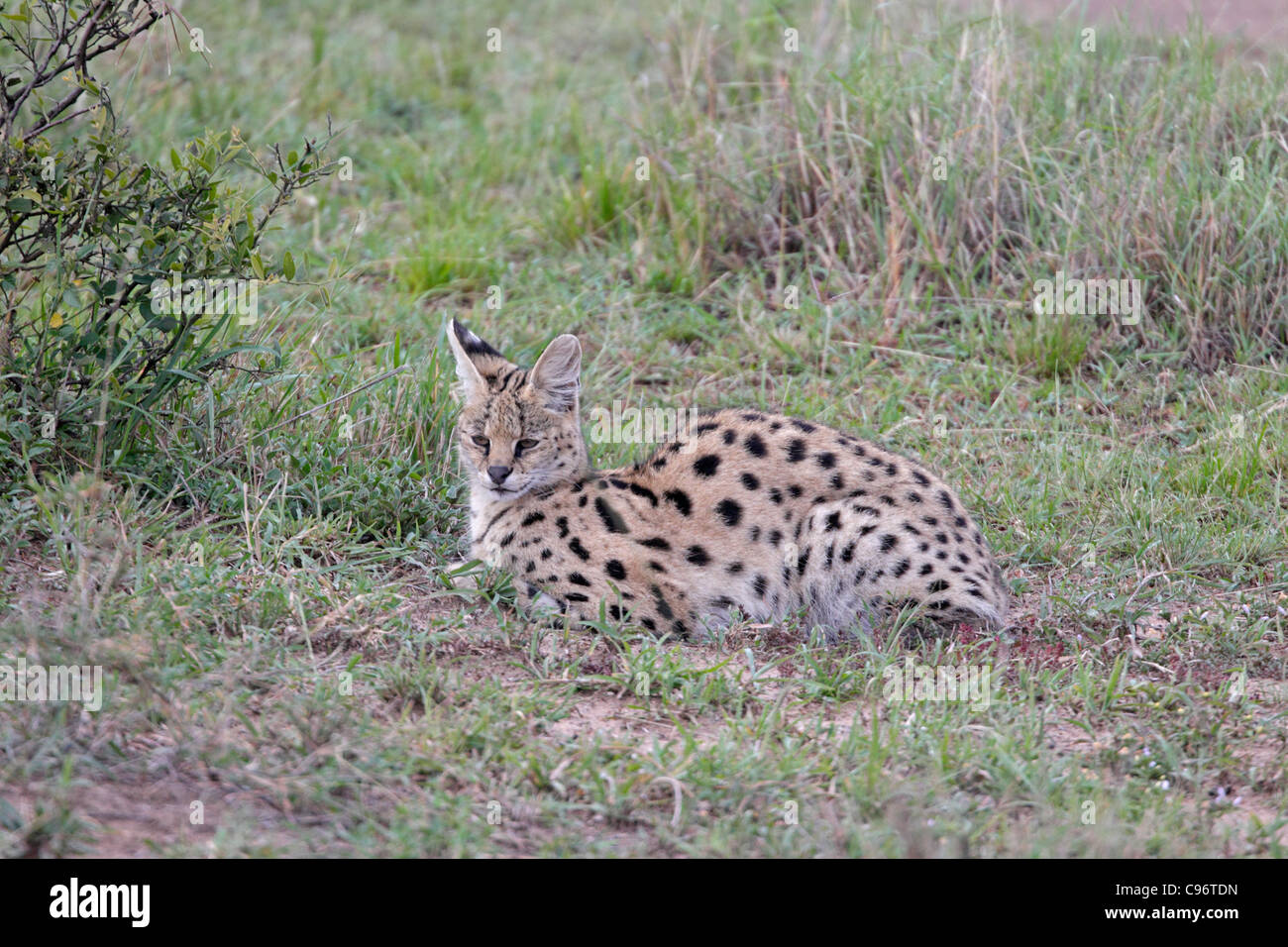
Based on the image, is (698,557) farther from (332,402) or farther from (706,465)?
(332,402)

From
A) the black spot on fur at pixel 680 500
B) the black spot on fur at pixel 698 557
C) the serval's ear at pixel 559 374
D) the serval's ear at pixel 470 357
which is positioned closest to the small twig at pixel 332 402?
the serval's ear at pixel 470 357

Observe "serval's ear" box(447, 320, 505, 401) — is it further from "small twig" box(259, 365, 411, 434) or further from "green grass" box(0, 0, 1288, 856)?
"green grass" box(0, 0, 1288, 856)

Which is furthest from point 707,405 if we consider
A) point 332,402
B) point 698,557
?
point 332,402

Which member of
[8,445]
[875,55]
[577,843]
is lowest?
[577,843]

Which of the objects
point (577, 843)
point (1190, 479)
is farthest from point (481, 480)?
point (1190, 479)

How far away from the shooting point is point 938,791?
443 cm

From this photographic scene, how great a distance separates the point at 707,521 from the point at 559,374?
93 centimetres

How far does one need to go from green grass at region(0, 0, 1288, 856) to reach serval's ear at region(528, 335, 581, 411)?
30.2 inches

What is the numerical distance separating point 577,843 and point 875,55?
21.2ft

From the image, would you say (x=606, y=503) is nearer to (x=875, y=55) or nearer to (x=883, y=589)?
(x=883, y=589)

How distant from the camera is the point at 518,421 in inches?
241

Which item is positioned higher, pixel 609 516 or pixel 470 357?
pixel 470 357

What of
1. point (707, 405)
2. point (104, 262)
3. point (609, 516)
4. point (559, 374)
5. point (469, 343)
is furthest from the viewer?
point (707, 405)
